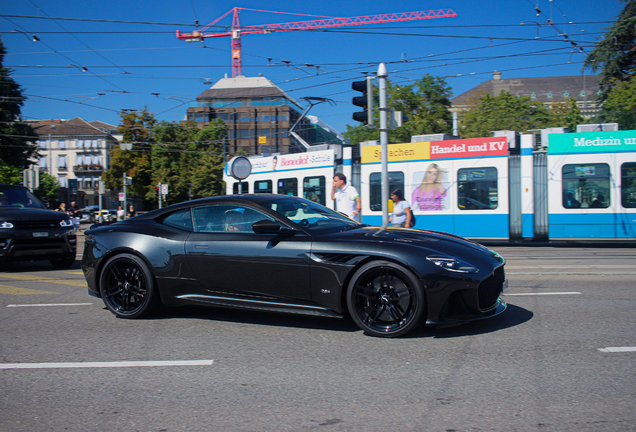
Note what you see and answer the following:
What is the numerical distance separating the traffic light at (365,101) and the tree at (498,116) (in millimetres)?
39128

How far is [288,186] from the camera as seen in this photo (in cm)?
1955

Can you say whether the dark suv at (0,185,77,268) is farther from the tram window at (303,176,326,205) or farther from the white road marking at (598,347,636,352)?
the white road marking at (598,347,636,352)

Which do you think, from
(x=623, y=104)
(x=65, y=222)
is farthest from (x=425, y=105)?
(x=65, y=222)

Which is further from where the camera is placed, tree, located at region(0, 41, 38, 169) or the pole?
tree, located at region(0, 41, 38, 169)

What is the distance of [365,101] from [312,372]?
326 inches

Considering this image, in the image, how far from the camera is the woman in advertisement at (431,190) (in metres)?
16.5

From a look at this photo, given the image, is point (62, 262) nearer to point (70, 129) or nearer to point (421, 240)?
point (421, 240)

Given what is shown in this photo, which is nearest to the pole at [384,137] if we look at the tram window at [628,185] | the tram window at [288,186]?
the tram window at [628,185]

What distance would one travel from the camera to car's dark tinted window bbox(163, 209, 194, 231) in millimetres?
5613

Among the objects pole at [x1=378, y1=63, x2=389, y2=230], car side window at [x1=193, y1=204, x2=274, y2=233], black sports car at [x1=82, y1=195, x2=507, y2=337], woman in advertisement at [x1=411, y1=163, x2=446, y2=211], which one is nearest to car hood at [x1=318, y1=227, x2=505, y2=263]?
black sports car at [x1=82, y1=195, x2=507, y2=337]

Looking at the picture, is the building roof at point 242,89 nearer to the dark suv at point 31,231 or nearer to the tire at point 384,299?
the dark suv at point 31,231

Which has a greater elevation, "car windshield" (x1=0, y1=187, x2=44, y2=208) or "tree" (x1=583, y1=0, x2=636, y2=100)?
"tree" (x1=583, y1=0, x2=636, y2=100)

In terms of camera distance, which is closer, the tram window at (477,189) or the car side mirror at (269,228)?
the car side mirror at (269,228)

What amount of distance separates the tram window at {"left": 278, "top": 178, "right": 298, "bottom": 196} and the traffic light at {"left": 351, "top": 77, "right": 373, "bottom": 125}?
316 inches
